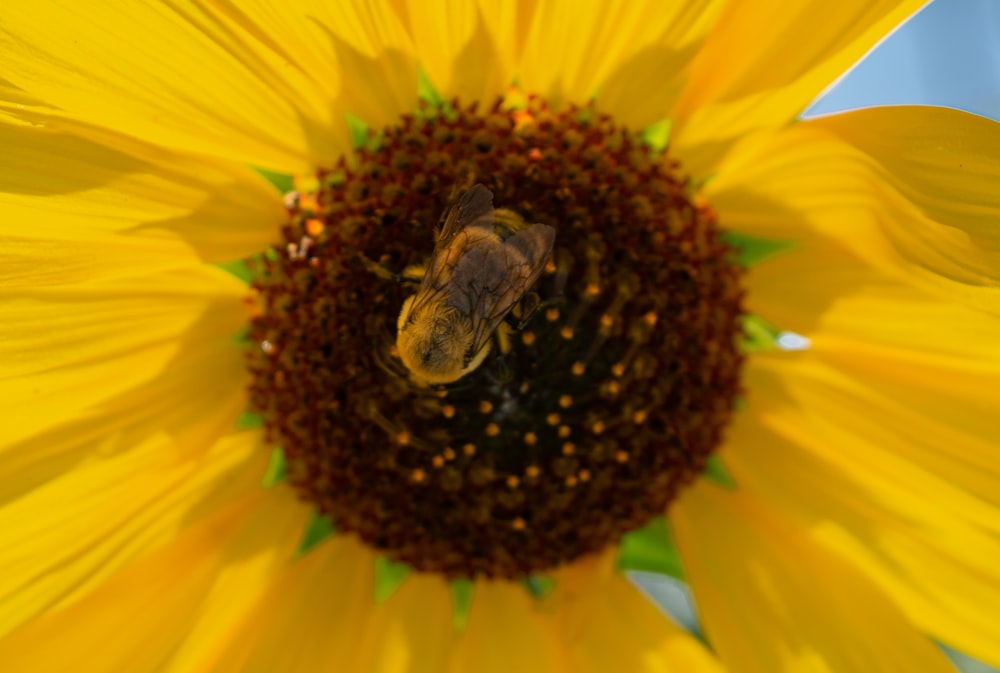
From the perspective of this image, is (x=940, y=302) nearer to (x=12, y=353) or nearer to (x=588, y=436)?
(x=588, y=436)

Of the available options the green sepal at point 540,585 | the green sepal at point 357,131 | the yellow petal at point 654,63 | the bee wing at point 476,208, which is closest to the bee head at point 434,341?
the bee wing at point 476,208

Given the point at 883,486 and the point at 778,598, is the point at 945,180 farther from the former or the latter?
the point at 778,598

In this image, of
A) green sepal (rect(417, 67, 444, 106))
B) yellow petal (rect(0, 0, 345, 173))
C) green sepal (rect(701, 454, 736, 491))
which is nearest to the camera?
yellow petal (rect(0, 0, 345, 173))

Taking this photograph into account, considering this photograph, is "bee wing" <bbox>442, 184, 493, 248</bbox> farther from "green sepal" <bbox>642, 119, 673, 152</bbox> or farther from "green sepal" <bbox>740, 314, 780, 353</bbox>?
"green sepal" <bbox>740, 314, 780, 353</bbox>

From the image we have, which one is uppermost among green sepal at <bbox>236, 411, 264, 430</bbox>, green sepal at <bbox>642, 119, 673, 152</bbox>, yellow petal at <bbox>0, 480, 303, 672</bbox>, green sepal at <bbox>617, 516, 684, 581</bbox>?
green sepal at <bbox>642, 119, 673, 152</bbox>

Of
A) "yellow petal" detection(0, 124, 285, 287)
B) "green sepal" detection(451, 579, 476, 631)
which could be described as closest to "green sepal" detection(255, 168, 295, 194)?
"yellow petal" detection(0, 124, 285, 287)

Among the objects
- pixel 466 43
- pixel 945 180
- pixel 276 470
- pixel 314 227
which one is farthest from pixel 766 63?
pixel 276 470
